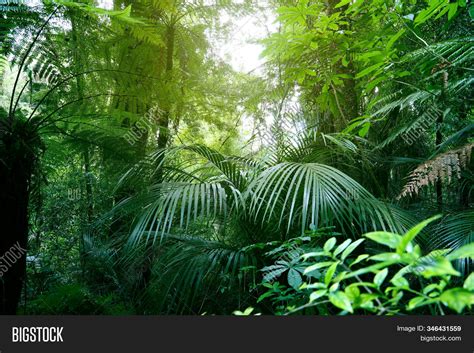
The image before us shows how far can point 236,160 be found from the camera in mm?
2262

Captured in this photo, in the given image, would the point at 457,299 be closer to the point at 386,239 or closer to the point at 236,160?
the point at 386,239

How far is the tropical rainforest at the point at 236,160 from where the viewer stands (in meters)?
1.68

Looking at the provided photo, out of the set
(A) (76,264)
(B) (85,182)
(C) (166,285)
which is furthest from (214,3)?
(A) (76,264)

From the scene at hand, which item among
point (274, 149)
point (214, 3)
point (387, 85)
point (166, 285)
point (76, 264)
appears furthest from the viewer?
point (76, 264)

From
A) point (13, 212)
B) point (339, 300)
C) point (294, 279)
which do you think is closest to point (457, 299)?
point (339, 300)

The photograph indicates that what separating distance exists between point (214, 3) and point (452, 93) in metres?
2.25

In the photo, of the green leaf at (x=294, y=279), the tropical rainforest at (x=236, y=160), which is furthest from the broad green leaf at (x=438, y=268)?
the green leaf at (x=294, y=279)

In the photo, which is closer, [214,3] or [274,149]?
[274,149]

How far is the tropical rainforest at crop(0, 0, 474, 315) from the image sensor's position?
1679mm

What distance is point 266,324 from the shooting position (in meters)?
0.91

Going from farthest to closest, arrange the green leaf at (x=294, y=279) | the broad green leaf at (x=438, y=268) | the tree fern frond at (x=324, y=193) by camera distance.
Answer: the tree fern frond at (x=324, y=193), the green leaf at (x=294, y=279), the broad green leaf at (x=438, y=268)

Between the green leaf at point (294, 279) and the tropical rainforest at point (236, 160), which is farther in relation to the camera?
the tropical rainforest at point (236, 160)

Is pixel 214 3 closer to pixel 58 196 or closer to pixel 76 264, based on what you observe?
pixel 58 196

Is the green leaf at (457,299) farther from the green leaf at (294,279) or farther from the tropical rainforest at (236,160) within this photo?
the green leaf at (294,279)
